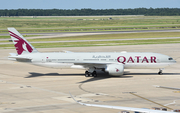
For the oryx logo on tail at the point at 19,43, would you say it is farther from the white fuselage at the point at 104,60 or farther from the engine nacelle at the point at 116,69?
the engine nacelle at the point at 116,69

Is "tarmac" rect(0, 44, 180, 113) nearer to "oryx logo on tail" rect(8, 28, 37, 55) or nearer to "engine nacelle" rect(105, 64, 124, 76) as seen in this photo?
"engine nacelle" rect(105, 64, 124, 76)

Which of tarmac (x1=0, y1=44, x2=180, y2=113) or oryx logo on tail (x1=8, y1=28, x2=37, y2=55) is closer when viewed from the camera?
tarmac (x1=0, y1=44, x2=180, y2=113)

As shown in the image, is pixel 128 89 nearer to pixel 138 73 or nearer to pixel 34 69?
pixel 138 73

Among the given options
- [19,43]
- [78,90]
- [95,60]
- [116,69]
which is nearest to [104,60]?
[95,60]

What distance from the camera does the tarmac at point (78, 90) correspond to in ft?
91.6

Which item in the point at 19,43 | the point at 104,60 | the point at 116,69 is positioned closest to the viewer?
the point at 116,69

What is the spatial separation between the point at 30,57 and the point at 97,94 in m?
16.1

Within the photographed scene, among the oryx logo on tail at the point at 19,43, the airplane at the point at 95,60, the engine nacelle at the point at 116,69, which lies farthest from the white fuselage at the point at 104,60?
the engine nacelle at the point at 116,69

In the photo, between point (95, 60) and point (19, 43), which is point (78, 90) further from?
point (19, 43)

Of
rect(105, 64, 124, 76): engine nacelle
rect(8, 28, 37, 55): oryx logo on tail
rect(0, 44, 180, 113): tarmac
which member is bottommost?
rect(0, 44, 180, 113): tarmac

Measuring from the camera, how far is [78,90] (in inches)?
1375

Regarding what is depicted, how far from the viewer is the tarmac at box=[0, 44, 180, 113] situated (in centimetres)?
2792

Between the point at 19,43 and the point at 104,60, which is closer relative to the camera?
the point at 104,60

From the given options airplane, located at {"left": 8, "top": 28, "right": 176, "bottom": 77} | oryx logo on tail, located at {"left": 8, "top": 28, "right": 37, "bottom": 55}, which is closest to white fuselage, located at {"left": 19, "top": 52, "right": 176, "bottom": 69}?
airplane, located at {"left": 8, "top": 28, "right": 176, "bottom": 77}
